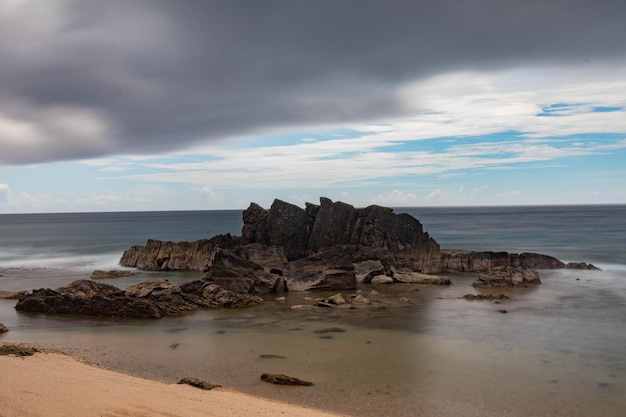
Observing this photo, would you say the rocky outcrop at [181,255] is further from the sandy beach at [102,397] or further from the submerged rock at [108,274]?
the sandy beach at [102,397]

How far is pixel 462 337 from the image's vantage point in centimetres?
2242

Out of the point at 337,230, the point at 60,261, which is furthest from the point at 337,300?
the point at 60,261

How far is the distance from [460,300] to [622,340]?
437 inches

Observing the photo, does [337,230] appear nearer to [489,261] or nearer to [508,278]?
[489,261]

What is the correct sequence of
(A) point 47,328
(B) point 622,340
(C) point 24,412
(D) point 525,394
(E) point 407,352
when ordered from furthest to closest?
(A) point 47,328
(B) point 622,340
(E) point 407,352
(D) point 525,394
(C) point 24,412

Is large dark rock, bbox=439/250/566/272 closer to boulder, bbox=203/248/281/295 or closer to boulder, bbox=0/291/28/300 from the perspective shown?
boulder, bbox=203/248/281/295

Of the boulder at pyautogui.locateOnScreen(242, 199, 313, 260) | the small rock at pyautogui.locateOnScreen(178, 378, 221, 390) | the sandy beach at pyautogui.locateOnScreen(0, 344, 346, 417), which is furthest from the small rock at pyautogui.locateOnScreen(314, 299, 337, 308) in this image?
the boulder at pyautogui.locateOnScreen(242, 199, 313, 260)

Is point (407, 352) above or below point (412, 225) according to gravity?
below

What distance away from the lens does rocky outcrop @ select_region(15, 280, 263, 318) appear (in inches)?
1094

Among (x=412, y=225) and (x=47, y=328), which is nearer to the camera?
(x=47, y=328)

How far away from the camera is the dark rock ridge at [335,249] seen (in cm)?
4159

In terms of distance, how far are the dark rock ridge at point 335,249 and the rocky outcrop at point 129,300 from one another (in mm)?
8083

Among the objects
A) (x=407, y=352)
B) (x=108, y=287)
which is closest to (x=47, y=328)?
(x=108, y=287)

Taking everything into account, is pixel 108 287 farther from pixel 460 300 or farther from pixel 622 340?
pixel 622 340
